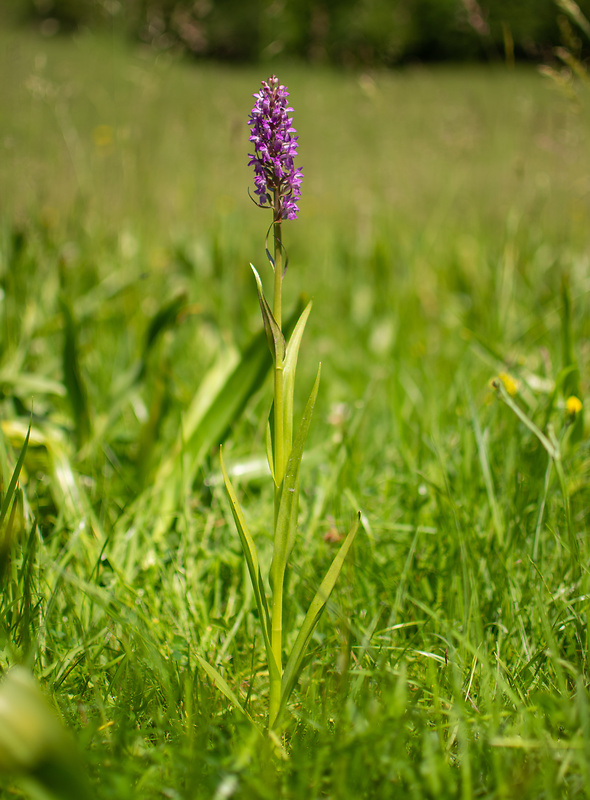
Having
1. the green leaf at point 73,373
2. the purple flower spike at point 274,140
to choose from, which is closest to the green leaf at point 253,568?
the purple flower spike at point 274,140

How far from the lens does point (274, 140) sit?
69 centimetres

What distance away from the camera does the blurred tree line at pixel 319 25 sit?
2551mm

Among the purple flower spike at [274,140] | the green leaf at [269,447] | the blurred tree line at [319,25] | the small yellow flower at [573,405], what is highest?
the blurred tree line at [319,25]

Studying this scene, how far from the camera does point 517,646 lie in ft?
3.00

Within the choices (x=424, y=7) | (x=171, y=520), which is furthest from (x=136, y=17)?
(x=424, y=7)

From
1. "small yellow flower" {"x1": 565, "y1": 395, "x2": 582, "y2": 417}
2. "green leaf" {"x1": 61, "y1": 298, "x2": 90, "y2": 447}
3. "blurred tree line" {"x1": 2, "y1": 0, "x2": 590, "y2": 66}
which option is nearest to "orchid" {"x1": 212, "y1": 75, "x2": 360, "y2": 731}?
"small yellow flower" {"x1": 565, "y1": 395, "x2": 582, "y2": 417}

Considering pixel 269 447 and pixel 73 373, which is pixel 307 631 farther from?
pixel 73 373

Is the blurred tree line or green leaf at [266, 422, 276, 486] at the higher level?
the blurred tree line

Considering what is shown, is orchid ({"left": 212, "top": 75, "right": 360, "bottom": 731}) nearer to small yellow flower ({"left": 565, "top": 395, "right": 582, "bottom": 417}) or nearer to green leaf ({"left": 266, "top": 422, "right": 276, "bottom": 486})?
green leaf ({"left": 266, "top": 422, "right": 276, "bottom": 486})

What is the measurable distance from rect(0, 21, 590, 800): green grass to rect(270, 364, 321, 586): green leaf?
0.38ft

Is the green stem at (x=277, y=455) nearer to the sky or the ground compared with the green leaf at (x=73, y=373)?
nearer to the sky

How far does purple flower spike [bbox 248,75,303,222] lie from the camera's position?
69 centimetres

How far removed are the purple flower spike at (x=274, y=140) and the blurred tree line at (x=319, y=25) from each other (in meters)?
1.37

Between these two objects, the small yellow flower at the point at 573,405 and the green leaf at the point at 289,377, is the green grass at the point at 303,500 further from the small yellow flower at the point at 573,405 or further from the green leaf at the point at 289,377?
the green leaf at the point at 289,377
